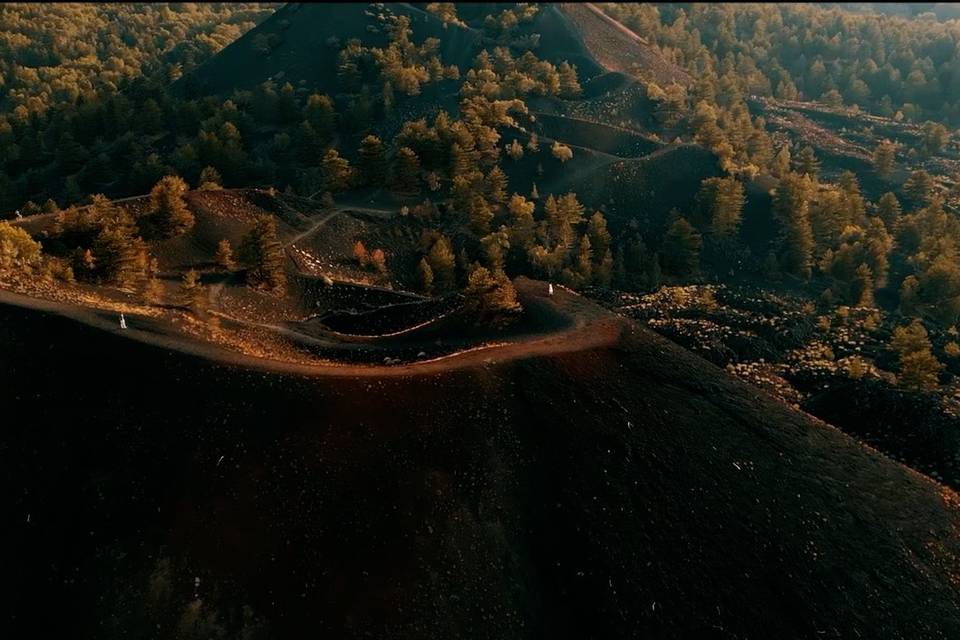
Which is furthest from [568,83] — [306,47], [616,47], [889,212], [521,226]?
[889,212]

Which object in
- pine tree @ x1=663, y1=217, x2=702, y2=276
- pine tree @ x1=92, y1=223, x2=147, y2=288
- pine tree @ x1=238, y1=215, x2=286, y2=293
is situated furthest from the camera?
pine tree @ x1=663, y1=217, x2=702, y2=276

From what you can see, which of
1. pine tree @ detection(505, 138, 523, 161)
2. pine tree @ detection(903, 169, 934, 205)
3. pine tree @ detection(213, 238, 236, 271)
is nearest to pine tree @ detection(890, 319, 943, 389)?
pine tree @ detection(505, 138, 523, 161)

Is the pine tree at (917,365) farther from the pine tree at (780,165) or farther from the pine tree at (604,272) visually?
the pine tree at (780,165)

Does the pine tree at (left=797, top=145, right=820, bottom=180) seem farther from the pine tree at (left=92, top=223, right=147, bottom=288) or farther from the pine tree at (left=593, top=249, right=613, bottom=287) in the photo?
the pine tree at (left=92, top=223, right=147, bottom=288)

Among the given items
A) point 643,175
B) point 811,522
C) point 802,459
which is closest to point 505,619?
point 811,522

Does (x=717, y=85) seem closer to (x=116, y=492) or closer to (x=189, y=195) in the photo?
(x=189, y=195)

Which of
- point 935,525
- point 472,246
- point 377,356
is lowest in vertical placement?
point 472,246
